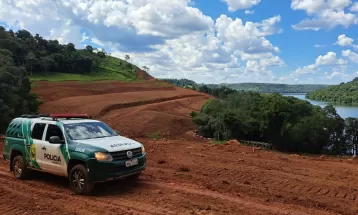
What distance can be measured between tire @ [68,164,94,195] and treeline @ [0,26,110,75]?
185 feet

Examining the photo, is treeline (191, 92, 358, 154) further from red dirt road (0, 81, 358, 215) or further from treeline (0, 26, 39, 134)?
red dirt road (0, 81, 358, 215)

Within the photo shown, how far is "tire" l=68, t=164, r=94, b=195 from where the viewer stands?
27.0 feet

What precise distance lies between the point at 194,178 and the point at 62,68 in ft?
219

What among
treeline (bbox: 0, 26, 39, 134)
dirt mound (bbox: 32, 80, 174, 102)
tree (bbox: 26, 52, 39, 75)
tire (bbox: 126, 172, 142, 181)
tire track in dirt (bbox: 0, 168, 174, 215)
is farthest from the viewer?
tree (bbox: 26, 52, 39, 75)

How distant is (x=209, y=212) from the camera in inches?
276

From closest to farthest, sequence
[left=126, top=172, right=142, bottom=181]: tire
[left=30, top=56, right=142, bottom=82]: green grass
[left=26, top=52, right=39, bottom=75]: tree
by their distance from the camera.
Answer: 1. [left=126, top=172, right=142, bottom=181]: tire
2. [left=26, top=52, right=39, bottom=75]: tree
3. [left=30, top=56, right=142, bottom=82]: green grass

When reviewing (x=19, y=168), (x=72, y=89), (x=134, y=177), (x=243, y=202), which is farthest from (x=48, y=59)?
(x=243, y=202)

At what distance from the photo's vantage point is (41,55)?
226 ft

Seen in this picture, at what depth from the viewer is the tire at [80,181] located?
27.0ft

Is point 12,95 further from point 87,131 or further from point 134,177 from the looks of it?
point 134,177

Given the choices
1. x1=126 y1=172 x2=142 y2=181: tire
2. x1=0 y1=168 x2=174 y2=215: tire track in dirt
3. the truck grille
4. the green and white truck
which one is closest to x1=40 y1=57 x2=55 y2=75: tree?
the green and white truck

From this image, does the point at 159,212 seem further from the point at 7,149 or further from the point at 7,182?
the point at 7,149

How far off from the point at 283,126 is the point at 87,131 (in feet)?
102

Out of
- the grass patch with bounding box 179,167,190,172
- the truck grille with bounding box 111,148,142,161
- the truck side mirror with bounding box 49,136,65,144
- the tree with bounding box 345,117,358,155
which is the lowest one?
the tree with bounding box 345,117,358,155
